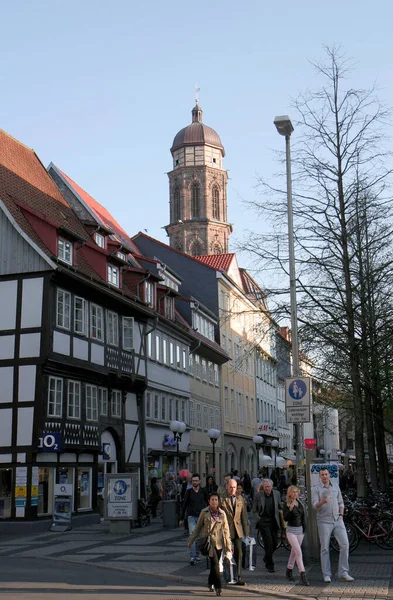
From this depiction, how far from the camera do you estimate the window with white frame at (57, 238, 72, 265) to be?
1104 inches

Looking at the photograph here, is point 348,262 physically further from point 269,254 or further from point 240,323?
point 240,323

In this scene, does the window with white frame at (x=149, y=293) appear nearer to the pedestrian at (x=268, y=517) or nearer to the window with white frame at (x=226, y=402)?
Answer: the window with white frame at (x=226, y=402)

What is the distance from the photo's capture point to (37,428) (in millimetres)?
25438

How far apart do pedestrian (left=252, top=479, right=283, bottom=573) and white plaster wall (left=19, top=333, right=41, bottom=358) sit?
44.7 ft

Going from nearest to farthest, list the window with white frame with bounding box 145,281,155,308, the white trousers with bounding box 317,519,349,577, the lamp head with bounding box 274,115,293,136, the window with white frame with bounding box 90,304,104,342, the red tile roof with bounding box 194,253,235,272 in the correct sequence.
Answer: the white trousers with bounding box 317,519,349,577 → the lamp head with bounding box 274,115,293,136 → the window with white frame with bounding box 90,304,104,342 → the window with white frame with bounding box 145,281,155,308 → the red tile roof with bounding box 194,253,235,272

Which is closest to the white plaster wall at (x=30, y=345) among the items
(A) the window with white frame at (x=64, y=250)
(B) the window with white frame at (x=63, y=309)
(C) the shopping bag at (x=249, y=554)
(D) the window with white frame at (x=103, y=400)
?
(B) the window with white frame at (x=63, y=309)

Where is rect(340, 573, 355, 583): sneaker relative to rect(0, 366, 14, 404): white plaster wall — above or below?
below

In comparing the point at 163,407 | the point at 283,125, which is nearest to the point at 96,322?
the point at 163,407

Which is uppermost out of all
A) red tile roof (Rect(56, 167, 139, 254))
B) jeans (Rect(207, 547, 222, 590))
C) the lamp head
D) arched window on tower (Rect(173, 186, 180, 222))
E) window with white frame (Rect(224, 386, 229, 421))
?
arched window on tower (Rect(173, 186, 180, 222))

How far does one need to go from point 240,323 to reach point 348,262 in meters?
39.1

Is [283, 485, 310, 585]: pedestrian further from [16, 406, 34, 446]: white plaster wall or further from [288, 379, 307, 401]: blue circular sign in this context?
[16, 406, 34, 446]: white plaster wall

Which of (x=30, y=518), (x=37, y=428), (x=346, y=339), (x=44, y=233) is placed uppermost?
(x=44, y=233)

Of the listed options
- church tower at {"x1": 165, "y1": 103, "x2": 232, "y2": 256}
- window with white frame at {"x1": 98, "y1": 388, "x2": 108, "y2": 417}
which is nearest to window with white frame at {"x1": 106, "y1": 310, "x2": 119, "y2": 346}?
window with white frame at {"x1": 98, "y1": 388, "x2": 108, "y2": 417}

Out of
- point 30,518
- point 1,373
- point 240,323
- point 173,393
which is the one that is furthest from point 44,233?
point 240,323
